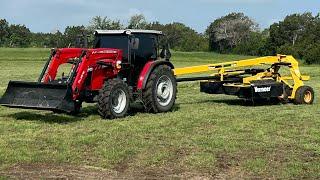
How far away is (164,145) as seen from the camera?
8906 mm

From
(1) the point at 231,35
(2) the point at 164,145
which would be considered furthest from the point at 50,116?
(1) the point at 231,35

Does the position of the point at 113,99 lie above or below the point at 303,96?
above

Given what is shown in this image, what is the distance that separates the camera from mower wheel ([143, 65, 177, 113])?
1288 cm

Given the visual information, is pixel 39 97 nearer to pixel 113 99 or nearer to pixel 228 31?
pixel 113 99

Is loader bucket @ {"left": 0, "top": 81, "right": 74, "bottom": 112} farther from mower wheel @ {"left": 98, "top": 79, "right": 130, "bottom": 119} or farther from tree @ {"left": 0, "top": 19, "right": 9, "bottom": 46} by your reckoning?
tree @ {"left": 0, "top": 19, "right": 9, "bottom": 46}

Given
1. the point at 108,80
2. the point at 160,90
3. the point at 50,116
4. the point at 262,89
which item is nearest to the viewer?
the point at 108,80

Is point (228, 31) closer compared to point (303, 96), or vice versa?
point (303, 96)

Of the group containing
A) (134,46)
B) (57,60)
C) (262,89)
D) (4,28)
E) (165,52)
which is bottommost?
(262,89)

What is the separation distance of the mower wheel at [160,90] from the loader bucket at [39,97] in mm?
2288

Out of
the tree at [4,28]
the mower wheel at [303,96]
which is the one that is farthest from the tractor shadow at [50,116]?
the tree at [4,28]

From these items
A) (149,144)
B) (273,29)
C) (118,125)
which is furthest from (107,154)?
(273,29)

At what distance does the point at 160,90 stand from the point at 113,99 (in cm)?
178

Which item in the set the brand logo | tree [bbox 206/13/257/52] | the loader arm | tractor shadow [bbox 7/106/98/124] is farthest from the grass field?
tree [bbox 206/13/257/52]

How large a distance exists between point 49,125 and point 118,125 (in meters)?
1.35
